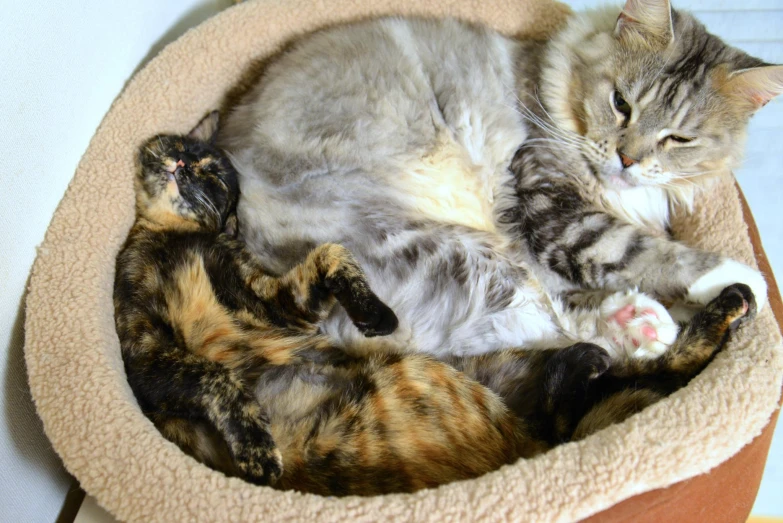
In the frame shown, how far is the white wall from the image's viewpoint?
110cm

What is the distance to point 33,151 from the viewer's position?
46.1 inches

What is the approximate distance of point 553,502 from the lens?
92 cm

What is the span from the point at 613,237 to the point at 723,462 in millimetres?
559

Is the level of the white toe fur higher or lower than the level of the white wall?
lower

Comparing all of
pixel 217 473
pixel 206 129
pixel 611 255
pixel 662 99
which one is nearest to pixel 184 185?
pixel 206 129

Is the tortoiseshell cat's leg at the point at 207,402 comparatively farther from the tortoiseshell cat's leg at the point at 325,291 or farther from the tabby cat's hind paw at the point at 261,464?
the tortoiseshell cat's leg at the point at 325,291

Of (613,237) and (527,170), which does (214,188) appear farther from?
(613,237)

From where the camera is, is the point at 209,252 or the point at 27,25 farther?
the point at 209,252

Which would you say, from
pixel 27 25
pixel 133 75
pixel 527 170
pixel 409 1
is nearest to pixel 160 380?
pixel 27 25

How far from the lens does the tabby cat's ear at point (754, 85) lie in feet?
4.17

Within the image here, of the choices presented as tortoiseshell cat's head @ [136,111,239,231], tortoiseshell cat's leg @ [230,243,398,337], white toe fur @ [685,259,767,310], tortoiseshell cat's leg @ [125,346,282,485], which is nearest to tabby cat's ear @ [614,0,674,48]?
white toe fur @ [685,259,767,310]

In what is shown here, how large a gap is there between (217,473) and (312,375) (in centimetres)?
27

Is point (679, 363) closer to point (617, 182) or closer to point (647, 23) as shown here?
point (617, 182)

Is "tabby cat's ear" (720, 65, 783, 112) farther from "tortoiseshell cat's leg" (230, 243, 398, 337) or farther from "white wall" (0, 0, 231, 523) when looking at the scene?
"white wall" (0, 0, 231, 523)
